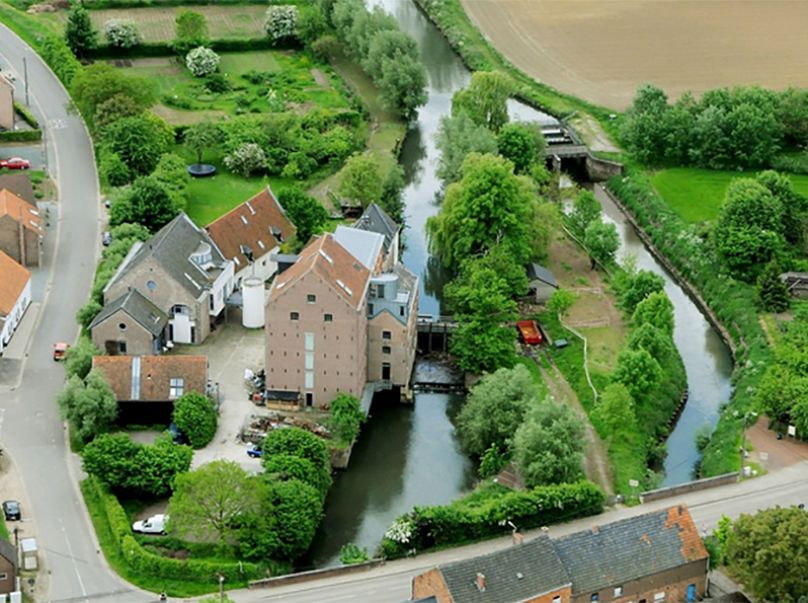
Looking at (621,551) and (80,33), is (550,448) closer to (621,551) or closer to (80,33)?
(621,551)

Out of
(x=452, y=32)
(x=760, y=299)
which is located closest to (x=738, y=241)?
(x=760, y=299)

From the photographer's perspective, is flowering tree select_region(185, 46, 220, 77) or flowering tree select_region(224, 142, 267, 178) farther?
flowering tree select_region(185, 46, 220, 77)

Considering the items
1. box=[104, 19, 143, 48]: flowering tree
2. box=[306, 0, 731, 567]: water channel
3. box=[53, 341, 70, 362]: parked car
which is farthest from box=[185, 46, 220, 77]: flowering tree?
box=[53, 341, 70, 362]: parked car

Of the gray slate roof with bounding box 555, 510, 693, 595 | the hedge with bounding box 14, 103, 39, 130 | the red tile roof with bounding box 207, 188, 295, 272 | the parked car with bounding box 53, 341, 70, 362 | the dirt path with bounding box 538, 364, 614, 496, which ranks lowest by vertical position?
the dirt path with bounding box 538, 364, 614, 496

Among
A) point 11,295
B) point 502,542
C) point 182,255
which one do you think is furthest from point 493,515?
point 11,295

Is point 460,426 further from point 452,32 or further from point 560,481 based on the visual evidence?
point 452,32

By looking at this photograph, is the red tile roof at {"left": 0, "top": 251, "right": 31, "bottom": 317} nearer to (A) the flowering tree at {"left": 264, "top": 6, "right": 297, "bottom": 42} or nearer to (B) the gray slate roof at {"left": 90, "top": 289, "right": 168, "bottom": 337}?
(B) the gray slate roof at {"left": 90, "top": 289, "right": 168, "bottom": 337}

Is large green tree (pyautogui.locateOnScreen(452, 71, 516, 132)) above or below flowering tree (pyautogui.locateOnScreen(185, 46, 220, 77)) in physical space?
above
